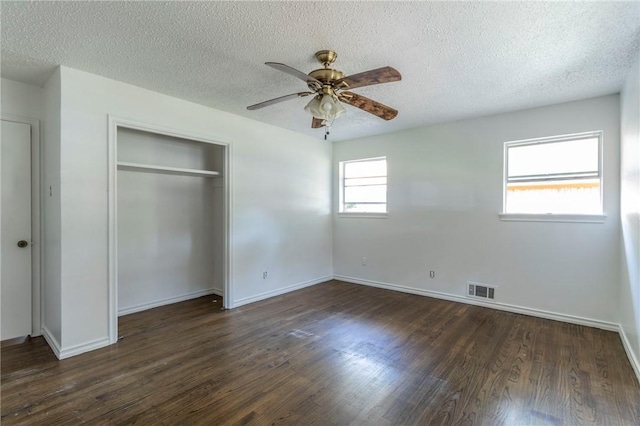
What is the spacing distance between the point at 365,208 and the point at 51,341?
435 cm

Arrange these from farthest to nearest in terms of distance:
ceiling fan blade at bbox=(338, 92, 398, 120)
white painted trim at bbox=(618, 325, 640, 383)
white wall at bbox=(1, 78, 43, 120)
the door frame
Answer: the door frame
white wall at bbox=(1, 78, 43, 120)
ceiling fan blade at bbox=(338, 92, 398, 120)
white painted trim at bbox=(618, 325, 640, 383)

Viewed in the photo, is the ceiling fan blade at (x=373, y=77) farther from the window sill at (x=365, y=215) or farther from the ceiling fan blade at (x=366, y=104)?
the window sill at (x=365, y=215)

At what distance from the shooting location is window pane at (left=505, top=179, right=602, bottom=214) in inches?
134

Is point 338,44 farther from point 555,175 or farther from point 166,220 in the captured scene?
point 166,220

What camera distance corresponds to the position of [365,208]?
532 cm

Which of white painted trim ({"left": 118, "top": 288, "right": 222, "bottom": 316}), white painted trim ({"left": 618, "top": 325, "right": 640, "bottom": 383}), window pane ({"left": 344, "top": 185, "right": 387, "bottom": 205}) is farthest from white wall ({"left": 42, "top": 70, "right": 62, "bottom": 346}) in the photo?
white painted trim ({"left": 618, "top": 325, "right": 640, "bottom": 383})

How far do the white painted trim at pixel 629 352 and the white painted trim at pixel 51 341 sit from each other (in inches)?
187

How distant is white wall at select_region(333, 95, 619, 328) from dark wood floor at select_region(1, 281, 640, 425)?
0.50 metres

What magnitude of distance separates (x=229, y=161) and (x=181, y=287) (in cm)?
194

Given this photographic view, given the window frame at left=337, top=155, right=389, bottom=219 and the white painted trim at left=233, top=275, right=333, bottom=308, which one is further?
the window frame at left=337, top=155, right=389, bottom=219

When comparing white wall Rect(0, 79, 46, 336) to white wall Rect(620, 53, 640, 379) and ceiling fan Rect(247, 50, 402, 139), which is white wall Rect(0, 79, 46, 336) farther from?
white wall Rect(620, 53, 640, 379)

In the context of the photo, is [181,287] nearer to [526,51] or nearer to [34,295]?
[34,295]

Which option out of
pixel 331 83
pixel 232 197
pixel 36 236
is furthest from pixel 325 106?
pixel 36 236

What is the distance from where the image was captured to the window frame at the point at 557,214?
332 centimetres
